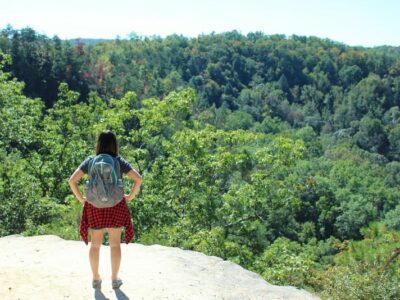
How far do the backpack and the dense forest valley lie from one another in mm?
4158

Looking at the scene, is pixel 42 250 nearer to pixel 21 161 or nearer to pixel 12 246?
pixel 12 246

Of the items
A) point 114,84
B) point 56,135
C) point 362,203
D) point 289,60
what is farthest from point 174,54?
point 56,135

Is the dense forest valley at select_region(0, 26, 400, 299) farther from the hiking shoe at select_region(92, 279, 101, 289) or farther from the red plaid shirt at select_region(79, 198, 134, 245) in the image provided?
the red plaid shirt at select_region(79, 198, 134, 245)

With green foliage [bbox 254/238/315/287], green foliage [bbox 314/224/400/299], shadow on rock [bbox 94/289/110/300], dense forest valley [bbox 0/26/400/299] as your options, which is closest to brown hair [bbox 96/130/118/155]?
shadow on rock [bbox 94/289/110/300]

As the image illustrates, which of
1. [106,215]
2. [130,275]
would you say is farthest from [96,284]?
[106,215]

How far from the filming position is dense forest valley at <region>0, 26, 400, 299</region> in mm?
11805

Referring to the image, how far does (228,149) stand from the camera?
579 inches

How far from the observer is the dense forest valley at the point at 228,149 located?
1180 cm

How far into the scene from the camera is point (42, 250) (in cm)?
808

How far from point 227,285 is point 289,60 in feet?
511

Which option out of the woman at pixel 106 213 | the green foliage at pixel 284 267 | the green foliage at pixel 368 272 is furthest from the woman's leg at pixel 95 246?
the green foliage at pixel 284 267

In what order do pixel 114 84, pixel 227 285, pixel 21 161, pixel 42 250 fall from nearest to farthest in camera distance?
1. pixel 227 285
2. pixel 42 250
3. pixel 21 161
4. pixel 114 84

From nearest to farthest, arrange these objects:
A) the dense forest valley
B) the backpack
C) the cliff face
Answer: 1. the backpack
2. the cliff face
3. the dense forest valley

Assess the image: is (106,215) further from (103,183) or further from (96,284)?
(96,284)
